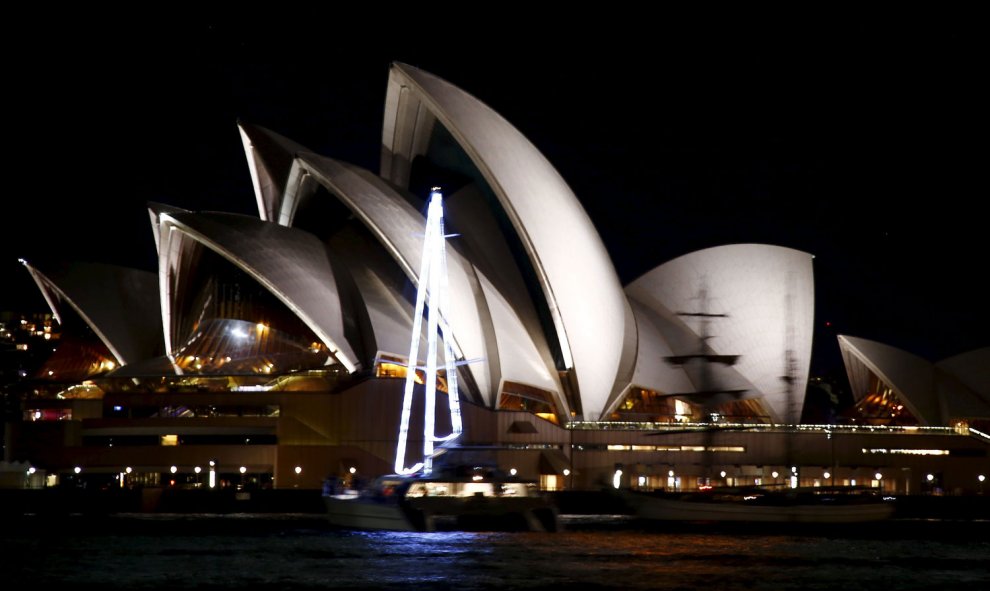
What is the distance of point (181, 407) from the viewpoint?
54.9 meters

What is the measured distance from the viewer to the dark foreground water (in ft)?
91.0

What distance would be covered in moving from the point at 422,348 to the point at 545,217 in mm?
6815

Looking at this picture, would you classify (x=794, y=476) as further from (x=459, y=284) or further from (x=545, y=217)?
(x=459, y=284)

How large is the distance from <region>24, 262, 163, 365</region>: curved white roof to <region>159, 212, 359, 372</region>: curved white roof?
5.75m

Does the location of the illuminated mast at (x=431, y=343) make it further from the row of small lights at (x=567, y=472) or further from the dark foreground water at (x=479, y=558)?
the dark foreground water at (x=479, y=558)

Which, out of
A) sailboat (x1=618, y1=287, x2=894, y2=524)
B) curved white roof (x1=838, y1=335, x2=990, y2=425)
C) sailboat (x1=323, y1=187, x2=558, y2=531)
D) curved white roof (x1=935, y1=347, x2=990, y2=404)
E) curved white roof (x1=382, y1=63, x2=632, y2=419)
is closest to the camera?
sailboat (x1=323, y1=187, x2=558, y2=531)

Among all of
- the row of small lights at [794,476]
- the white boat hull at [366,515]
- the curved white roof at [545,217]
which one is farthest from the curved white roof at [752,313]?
the white boat hull at [366,515]

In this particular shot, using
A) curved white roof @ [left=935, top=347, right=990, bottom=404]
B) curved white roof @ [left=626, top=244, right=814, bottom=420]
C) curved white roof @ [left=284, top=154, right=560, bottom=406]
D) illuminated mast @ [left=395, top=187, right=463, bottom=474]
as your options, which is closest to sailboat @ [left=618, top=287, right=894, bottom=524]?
illuminated mast @ [left=395, top=187, right=463, bottom=474]

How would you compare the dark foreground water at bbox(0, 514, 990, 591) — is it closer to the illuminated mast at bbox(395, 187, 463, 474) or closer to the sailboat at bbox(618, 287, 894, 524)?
the sailboat at bbox(618, 287, 894, 524)

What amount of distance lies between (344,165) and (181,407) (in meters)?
11.0

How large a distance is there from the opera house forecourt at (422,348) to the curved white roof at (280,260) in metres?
0.09

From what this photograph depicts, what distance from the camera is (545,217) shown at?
55406 millimetres

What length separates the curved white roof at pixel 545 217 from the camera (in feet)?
179

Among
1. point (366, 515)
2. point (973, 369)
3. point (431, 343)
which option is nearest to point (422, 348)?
point (431, 343)
